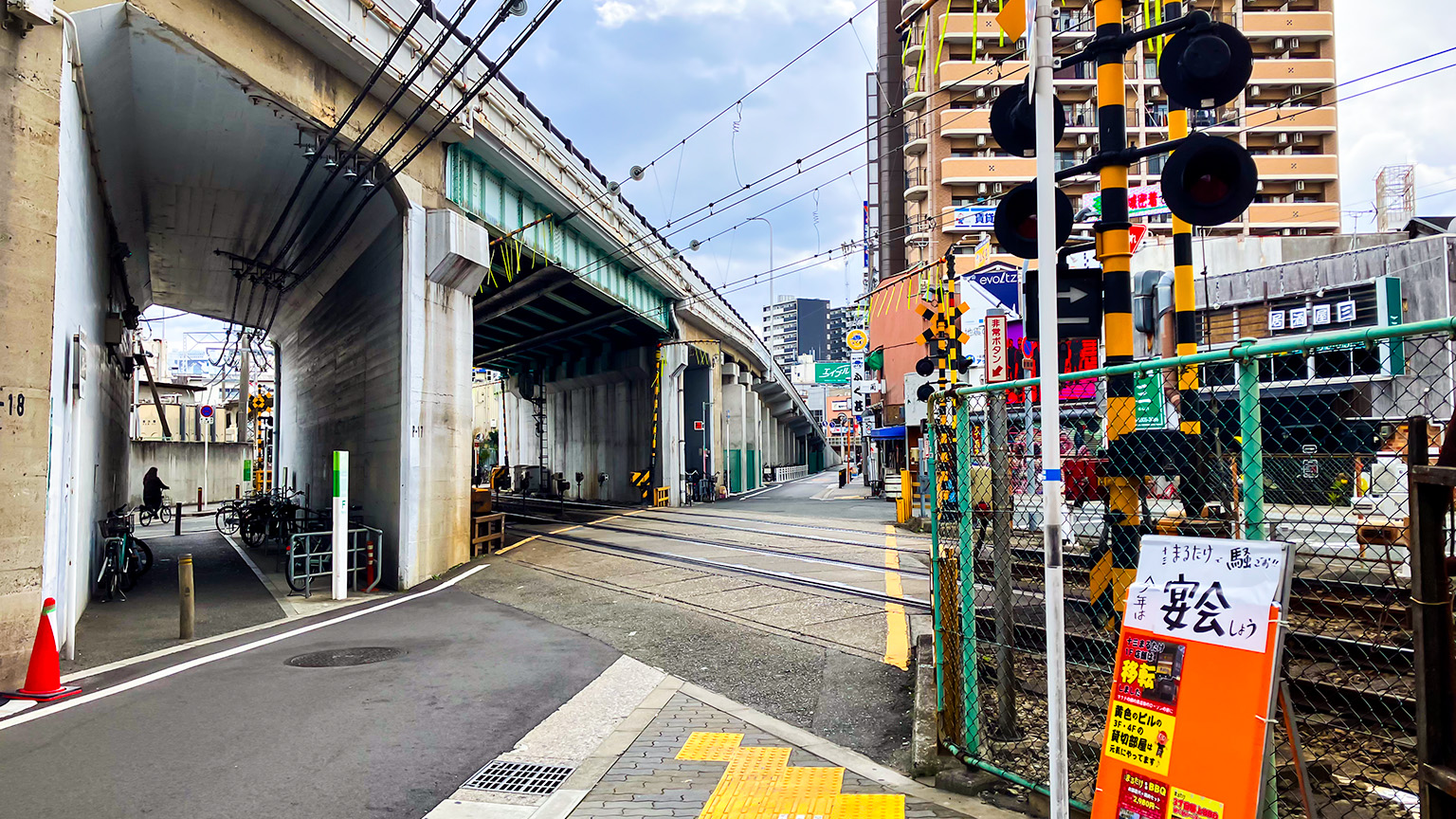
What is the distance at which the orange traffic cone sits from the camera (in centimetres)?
686

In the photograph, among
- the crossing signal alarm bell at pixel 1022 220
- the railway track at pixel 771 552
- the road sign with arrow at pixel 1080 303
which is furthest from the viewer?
the railway track at pixel 771 552

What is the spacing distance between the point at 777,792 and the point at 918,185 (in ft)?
159

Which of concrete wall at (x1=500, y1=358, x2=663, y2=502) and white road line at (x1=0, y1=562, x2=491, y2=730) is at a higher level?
concrete wall at (x1=500, y1=358, x2=663, y2=502)

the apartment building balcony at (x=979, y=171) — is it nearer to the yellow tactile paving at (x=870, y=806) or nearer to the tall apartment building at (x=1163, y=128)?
the tall apartment building at (x=1163, y=128)

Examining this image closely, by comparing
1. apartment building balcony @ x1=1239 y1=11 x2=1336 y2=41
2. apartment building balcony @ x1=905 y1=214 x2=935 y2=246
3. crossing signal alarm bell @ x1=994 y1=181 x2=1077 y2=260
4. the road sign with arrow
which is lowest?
the road sign with arrow

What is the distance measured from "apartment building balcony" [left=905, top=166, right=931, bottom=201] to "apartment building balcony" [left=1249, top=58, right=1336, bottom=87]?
18.2 metres

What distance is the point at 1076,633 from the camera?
5.66 m

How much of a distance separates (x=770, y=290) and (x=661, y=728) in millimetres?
40312

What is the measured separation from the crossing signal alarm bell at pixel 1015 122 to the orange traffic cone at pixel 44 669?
8.55 meters

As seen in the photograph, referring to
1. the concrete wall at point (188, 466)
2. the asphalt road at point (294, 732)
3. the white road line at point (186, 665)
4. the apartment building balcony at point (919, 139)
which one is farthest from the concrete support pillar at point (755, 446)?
the asphalt road at point (294, 732)

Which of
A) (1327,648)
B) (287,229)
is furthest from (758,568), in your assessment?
(287,229)

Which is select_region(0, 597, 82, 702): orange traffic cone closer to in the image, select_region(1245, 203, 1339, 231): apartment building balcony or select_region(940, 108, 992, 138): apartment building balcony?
select_region(940, 108, 992, 138): apartment building balcony

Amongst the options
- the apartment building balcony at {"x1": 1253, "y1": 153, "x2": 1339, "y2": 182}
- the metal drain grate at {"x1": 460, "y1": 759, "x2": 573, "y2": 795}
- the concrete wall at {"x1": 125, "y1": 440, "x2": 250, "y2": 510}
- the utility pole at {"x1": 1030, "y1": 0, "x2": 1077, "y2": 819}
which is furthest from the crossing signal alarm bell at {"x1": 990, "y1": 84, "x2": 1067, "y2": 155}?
the apartment building balcony at {"x1": 1253, "y1": 153, "x2": 1339, "y2": 182}

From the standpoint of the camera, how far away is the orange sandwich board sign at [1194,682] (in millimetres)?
2791
